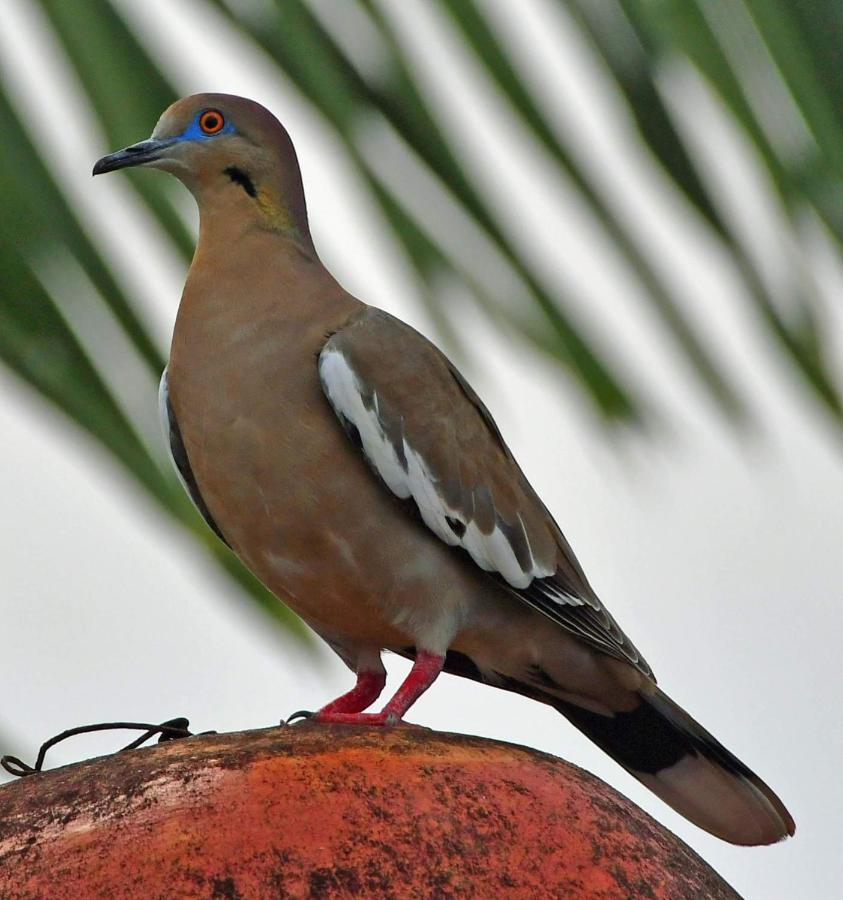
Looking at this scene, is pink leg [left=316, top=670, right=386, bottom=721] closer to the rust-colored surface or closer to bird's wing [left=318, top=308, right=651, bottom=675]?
bird's wing [left=318, top=308, right=651, bottom=675]

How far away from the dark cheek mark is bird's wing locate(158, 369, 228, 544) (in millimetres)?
500

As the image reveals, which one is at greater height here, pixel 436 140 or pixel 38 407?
pixel 436 140

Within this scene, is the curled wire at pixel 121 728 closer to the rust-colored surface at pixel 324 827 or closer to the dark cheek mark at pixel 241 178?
the rust-colored surface at pixel 324 827

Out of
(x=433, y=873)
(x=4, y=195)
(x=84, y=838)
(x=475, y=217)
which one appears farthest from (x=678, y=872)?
(x=4, y=195)

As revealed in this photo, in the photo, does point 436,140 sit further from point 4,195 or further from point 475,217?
point 4,195

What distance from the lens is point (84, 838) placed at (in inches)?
75.0

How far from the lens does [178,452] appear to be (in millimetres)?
3125

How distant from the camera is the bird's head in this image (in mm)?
3248

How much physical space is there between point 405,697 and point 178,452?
0.75 meters

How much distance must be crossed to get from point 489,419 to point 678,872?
1.38m

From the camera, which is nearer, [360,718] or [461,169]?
[461,169]

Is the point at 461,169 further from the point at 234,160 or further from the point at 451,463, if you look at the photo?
the point at 234,160

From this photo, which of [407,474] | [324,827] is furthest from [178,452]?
[324,827]

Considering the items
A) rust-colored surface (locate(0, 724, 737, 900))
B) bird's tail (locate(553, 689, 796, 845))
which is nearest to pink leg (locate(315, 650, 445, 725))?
rust-colored surface (locate(0, 724, 737, 900))
